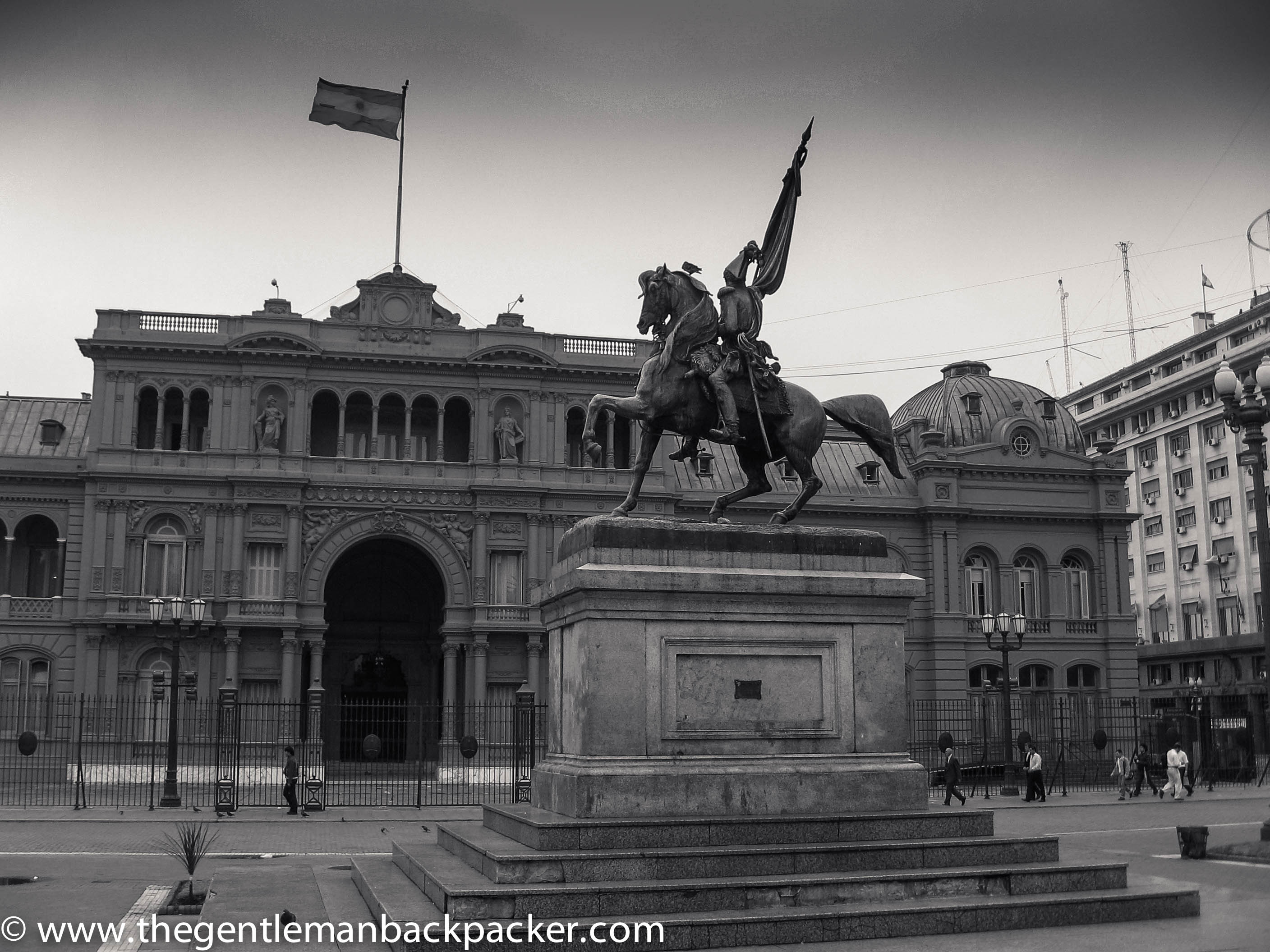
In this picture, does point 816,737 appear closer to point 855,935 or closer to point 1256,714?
point 855,935

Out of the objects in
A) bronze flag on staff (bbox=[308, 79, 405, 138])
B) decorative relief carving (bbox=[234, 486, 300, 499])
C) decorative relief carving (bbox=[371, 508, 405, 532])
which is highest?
bronze flag on staff (bbox=[308, 79, 405, 138])

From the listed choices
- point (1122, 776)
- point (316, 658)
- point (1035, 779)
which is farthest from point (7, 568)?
point (1122, 776)

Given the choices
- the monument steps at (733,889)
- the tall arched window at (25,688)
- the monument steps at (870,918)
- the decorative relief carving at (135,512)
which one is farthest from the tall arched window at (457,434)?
the monument steps at (870,918)

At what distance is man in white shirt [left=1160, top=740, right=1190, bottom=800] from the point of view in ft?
105

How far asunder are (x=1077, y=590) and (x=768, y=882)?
45533 mm

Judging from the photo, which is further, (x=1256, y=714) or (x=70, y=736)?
(x=1256, y=714)

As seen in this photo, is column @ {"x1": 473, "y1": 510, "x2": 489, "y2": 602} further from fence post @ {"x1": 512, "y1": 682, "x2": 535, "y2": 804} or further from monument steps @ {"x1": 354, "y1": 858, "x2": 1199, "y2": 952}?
monument steps @ {"x1": 354, "y1": 858, "x2": 1199, "y2": 952}

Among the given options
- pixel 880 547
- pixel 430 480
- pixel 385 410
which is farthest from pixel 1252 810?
pixel 385 410

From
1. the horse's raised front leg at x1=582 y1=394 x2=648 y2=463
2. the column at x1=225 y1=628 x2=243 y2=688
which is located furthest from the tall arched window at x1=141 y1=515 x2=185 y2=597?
the horse's raised front leg at x1=582 y1=394 x2=648 y2=463

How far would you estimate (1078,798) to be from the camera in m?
32.1

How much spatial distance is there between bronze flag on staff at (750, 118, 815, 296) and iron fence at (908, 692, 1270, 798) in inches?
691

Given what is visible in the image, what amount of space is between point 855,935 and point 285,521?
37098mm

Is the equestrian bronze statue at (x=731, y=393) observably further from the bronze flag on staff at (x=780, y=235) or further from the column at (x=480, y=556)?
the column at (x=480, y=556)

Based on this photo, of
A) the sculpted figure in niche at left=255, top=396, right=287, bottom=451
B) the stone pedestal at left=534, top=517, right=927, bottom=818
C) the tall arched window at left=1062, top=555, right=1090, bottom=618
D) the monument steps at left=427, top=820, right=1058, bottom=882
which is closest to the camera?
the monument steps at left=427, top=820, right=1058, bottom=882
